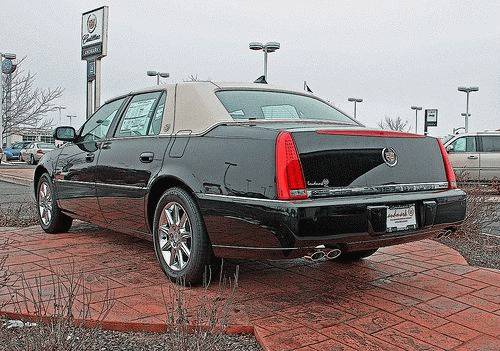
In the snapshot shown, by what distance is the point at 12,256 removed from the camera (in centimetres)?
484

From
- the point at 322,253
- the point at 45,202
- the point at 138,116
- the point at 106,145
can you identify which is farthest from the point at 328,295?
the point at 45,202

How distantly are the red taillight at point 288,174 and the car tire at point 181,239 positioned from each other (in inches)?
29.7

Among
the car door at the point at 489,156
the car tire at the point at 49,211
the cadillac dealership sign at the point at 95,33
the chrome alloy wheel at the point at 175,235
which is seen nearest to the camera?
the chrome alloy wheel at the point at 175,235

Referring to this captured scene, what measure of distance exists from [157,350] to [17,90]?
34862mm

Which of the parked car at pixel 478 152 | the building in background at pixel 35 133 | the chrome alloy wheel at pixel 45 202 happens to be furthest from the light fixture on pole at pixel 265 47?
the building in background at pixel 35 133

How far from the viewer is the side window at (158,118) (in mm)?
4258

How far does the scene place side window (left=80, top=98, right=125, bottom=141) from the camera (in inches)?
201

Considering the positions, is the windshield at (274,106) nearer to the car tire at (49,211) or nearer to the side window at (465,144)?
the car tire at (49,211)

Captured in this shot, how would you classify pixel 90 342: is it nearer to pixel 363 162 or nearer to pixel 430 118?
pixel 363 162

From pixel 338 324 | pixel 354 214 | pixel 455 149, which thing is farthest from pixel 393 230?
pixel 455 149

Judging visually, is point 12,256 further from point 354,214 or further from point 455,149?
point 455,149

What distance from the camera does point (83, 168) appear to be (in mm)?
5145

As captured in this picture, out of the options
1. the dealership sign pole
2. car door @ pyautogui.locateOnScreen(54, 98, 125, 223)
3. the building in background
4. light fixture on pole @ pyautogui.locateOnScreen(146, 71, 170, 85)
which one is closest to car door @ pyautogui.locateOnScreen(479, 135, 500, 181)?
the dealership sign pole

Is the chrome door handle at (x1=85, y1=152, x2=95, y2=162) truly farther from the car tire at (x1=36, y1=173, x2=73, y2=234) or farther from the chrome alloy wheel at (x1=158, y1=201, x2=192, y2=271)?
the chrome alloy wheel at (x1=158, y1=201, x2=192, y2=271)
